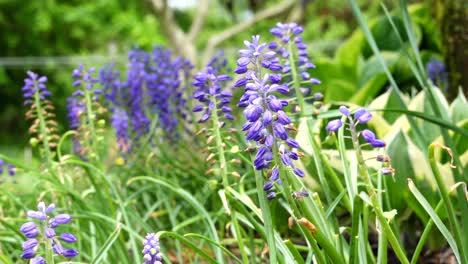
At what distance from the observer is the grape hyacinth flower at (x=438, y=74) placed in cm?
291

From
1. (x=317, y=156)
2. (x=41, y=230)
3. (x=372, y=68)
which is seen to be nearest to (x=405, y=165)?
(x=317, y=156)

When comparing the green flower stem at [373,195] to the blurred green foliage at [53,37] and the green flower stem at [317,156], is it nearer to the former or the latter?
the green flower stem at [317,156]

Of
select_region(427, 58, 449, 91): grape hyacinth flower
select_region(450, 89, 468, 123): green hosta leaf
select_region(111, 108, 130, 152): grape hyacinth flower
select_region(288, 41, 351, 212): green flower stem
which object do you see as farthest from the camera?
select_region(427, 58, 449, 91): grape hyacinth flower

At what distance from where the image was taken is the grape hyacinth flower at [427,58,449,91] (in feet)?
9.55

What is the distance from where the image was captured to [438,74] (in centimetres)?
296

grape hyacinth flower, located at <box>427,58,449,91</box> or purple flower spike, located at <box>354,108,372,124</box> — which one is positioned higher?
grape hyacinth flower, located at <box>427,58,449,91</box>

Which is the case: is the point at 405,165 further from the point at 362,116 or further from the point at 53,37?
the point at 53,37

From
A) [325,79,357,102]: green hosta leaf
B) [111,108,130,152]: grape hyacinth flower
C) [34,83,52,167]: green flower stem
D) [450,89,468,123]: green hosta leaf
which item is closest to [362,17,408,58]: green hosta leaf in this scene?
[325,79,357,102]: green hosta leaf

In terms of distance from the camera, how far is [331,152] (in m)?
1.94

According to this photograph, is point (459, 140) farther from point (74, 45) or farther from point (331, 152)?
point (74, 45)

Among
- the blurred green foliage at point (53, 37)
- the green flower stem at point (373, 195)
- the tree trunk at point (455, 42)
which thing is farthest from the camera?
the blurred green foliage at point (53, 37)

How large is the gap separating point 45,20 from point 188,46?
4.33m

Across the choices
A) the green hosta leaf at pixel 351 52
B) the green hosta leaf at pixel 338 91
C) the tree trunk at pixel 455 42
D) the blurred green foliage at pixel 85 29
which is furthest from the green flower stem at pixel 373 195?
the blurred green foliage at pixel 85 29

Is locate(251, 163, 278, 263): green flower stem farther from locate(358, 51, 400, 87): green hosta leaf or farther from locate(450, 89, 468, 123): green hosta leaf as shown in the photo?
locate(358, 51, 400, 87): green hosta leaf
